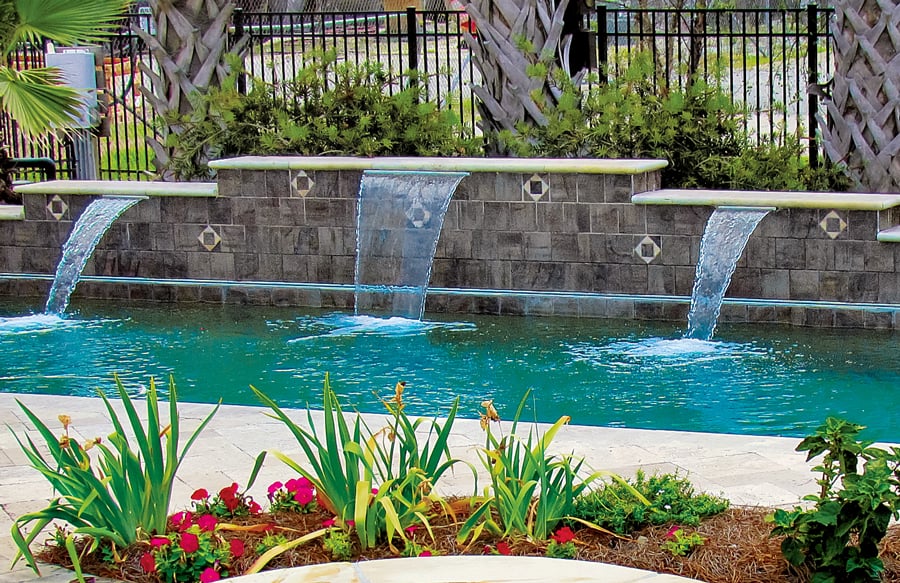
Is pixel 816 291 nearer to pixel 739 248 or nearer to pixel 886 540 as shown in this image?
pixel 739 248

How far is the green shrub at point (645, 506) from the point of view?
519 centimetres

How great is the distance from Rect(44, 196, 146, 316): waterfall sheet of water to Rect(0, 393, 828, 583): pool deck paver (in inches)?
177

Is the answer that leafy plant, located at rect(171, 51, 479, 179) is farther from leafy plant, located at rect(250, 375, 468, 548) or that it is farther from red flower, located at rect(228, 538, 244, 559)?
red flower, located at rect(228, 538, 244, 559)

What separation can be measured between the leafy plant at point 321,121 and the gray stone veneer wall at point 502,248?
563 mm

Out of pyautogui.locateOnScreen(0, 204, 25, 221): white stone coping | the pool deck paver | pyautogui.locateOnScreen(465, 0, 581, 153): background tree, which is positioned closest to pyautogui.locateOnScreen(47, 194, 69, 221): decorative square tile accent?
pyautogui.locateOnScreen(0, 204, 25, 221): white stone coping

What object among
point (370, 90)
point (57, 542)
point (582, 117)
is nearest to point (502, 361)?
point (582, 117)

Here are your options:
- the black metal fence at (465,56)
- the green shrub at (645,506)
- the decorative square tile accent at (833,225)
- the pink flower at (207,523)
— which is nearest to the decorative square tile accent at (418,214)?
the black metal fence at (465,56)

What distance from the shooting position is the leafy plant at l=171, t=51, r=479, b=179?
40.6ft

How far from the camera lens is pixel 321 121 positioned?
41.0 ft

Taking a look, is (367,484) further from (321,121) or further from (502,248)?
(321,121)

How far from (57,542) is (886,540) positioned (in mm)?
3023

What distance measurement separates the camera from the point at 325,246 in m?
12.0

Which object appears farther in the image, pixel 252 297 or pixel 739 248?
pixel 252 297

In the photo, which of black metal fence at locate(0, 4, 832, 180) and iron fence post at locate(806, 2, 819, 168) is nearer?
iron fence post at locate(806, 2, 819, 168)
